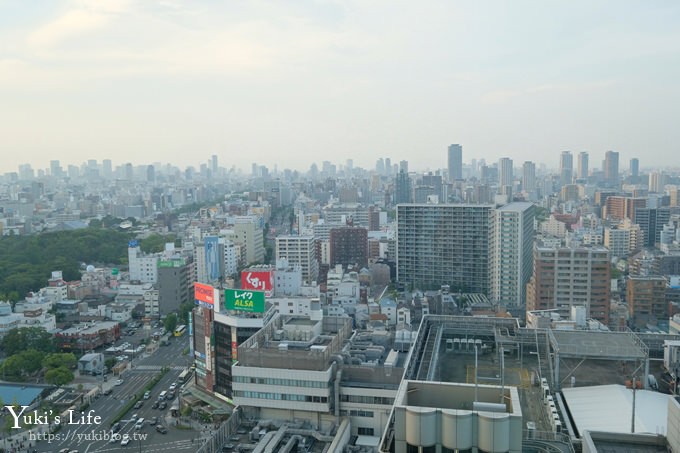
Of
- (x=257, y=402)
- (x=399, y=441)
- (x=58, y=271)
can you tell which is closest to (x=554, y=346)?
(x=399, y=441)

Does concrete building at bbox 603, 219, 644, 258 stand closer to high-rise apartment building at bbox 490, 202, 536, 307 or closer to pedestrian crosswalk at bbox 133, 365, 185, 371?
high-rise apartment building at bbox 490, 202, 536, 307

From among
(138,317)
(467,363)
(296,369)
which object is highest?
(467,363)

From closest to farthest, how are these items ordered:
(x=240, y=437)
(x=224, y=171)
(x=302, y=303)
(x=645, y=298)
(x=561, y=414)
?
(x=561, y=414)
(x=240, y=437)
(x=302, y=303)
(x=645, y=298)
(x=224, y=171)

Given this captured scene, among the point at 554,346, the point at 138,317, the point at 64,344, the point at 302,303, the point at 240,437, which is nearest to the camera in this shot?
the point at 554,346

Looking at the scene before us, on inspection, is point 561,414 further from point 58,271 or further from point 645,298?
point 58,271

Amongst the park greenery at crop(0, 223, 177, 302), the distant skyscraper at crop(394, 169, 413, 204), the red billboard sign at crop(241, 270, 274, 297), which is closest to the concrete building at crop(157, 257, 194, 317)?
the park greenery at crop(0, 223, 177, 302)

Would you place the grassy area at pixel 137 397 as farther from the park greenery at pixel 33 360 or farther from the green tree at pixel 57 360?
the green tree at pixel 57 360
